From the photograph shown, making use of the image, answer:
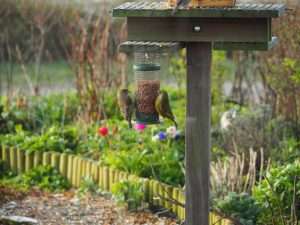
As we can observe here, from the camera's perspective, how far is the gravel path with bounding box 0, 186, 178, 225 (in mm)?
6141

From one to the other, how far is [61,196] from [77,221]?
956 mm

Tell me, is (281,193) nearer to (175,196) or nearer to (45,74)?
(175,196)

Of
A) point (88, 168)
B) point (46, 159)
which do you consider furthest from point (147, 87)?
point (46, 159)

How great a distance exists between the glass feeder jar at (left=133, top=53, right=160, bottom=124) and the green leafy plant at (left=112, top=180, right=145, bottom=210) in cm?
139

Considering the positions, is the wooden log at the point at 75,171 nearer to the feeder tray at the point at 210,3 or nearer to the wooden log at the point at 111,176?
the wooden log at the point at 111,176

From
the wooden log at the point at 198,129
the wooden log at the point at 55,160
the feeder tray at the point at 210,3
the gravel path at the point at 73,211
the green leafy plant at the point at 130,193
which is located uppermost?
the feeder tray at the point at 210,3

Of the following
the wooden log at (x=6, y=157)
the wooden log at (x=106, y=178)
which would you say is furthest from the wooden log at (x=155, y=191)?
the wooden log at (x=6, y=157)

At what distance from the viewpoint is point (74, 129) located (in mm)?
8211

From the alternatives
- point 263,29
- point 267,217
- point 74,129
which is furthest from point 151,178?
point 263,29

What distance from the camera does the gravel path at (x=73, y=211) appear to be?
20.1ft

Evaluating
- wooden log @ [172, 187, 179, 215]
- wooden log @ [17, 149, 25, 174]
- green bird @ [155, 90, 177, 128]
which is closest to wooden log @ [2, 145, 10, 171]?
wooden log @ [17, 149, 25, 174]

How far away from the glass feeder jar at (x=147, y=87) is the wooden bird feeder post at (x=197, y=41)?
0.51m

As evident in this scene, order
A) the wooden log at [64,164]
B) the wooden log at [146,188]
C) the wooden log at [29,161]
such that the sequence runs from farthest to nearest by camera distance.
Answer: the wooden log at [29,161] → the wooden log at [64,164] → the wooden log at [146,188]

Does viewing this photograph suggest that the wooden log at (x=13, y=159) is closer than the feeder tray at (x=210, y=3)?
No
